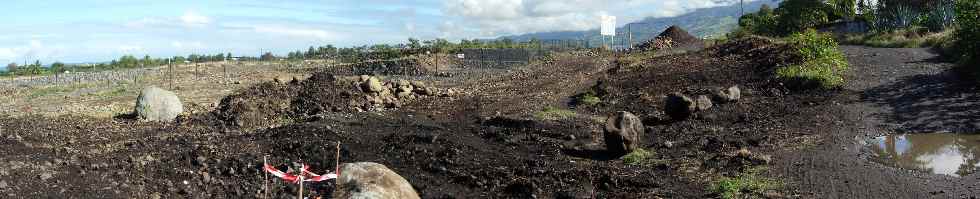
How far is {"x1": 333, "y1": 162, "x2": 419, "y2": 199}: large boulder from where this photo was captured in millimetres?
7547

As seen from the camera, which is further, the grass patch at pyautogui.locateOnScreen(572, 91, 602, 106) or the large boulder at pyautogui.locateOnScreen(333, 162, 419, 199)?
the grass patch at pyautogui.locateOnScreen(572, 91, 602, 106)

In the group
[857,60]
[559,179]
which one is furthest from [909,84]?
→ [559,179]

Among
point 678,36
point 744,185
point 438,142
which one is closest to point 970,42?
point 744,185

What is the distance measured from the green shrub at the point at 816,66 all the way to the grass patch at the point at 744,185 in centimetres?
803

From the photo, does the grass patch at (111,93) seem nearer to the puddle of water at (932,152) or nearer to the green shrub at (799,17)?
the puddle of water at (932,152)

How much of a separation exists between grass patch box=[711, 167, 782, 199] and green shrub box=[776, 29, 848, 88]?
8035mm

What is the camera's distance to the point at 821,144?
39.2ft

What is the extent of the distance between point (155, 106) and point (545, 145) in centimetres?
1029

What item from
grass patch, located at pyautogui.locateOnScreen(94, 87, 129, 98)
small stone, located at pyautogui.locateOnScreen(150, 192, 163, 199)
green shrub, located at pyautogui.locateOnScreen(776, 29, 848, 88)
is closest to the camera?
small stone, located at pyautogui.locateOnScreen(150, 192, 163, 199)

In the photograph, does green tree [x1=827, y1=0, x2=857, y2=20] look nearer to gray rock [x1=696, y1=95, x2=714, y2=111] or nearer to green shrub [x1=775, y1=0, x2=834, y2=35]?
green shrub [x1=775, y1=0, x2=834, y2=35]

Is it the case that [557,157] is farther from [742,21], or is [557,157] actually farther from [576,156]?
[742,21]

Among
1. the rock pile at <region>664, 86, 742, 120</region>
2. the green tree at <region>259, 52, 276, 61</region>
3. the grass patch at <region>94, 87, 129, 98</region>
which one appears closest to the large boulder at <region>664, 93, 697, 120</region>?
the rock pile at <region>664, 86, 742, 120</region>

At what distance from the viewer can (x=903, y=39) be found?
2909 centimetres

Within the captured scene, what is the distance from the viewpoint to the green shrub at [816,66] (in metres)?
17.2
